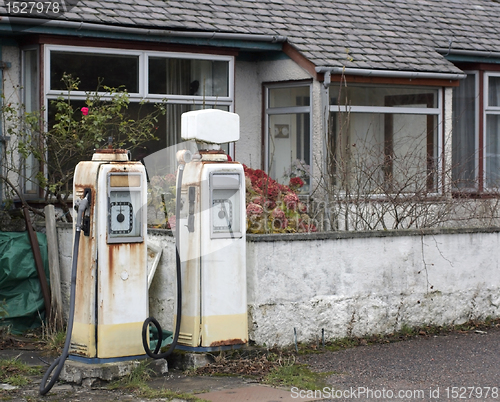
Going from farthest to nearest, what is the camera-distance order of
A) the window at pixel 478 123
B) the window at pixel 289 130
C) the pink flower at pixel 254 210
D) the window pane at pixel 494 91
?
the window pane at pixel 494 91
the window at pixel 478 123
the window at pixel 289 130
the pink flower at pixel 254 210

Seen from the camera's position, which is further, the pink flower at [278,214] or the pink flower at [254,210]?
the pink flower at [278,214]

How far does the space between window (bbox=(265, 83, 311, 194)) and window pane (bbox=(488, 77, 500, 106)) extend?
3.70 m

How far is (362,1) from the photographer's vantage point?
1341cm

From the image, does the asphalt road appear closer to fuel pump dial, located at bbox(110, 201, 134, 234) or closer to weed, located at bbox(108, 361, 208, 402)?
weed, located at bbox(108, 361, 208, 402)

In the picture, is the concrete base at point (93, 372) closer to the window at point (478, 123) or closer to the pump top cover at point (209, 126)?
the pump top cover at point (209, 126)

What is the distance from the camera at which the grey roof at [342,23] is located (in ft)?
34.9

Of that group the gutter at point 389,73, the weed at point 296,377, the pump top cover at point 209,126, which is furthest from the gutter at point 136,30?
the weed at point 296,377

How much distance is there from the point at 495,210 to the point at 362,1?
5.27 m

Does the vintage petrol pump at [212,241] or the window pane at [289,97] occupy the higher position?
the window pane at [289,97]

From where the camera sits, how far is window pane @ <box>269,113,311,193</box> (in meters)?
11.5

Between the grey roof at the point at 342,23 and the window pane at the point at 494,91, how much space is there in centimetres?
61

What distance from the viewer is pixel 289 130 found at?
11852 mm
